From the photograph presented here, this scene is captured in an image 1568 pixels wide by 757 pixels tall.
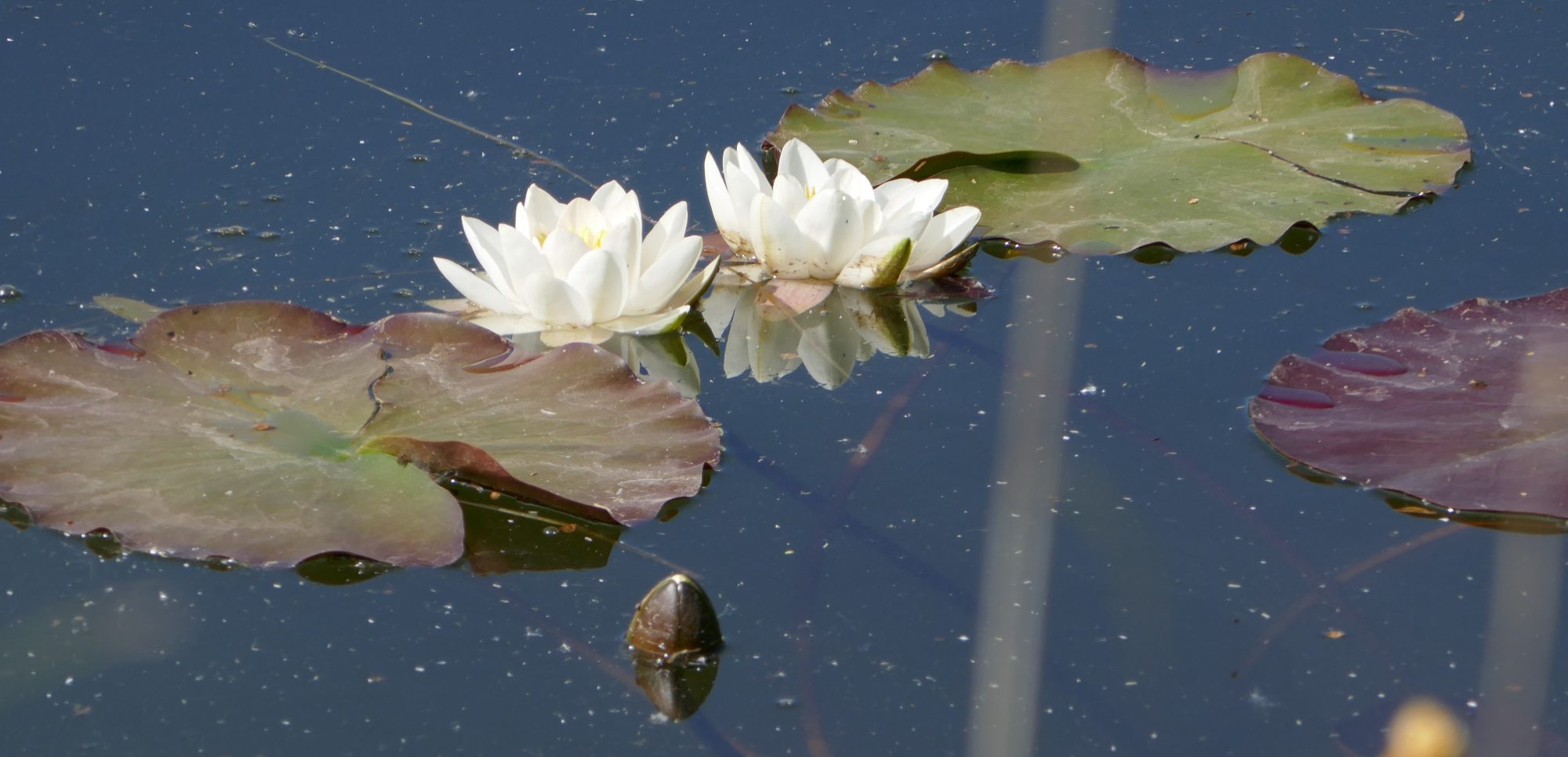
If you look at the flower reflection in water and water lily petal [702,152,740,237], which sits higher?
water lily petal [702,152,740,237]

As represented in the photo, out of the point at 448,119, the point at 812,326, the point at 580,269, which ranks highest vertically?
the point at 448,119

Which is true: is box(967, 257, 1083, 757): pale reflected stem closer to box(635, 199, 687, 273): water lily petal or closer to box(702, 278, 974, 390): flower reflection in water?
box(702, 278, 974, 390): flower reflection in water

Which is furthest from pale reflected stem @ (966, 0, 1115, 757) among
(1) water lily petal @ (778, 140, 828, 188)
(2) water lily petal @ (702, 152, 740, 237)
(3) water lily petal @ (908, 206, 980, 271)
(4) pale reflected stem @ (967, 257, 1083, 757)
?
(2) water lily petal @ (702, 152, 740, 237)

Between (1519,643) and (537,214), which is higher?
(537,214)

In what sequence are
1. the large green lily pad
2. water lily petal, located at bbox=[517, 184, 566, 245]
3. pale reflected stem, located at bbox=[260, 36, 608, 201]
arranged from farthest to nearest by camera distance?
pale reflected stem, located at bbox=[260, 36, 608, 201] < the large green lily pad < water lily petal, located at bbox=[517, 184, 566, 245]

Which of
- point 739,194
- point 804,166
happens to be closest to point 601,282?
point 739,194

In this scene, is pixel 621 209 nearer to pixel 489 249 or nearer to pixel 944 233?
pixel 489 249

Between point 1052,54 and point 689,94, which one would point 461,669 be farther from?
point 1052,54
